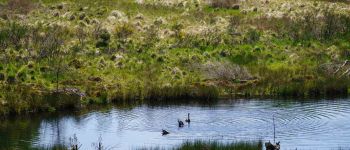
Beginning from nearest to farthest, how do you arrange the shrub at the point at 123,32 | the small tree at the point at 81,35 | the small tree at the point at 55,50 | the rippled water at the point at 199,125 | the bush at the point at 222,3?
the rippled water at the point at 199,125 → the small tree at the point at 55,50 → the small tree at the point at 81,35 → the shrub at the point at 123,32 → the bush at the point at 222,3

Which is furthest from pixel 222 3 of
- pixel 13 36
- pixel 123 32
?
pixel 13 36

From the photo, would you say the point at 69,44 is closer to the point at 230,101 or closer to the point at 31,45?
the point at 31,45

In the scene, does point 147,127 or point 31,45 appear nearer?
point 147,127

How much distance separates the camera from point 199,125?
137 ft

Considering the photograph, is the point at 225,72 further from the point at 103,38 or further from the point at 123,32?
the point at 123,32

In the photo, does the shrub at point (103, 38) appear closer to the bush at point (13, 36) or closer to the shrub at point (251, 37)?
the bush at point (13, 36)

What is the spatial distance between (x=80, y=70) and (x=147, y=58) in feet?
21.1

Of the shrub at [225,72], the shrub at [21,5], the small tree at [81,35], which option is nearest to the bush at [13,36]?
the small tree at [81,35]

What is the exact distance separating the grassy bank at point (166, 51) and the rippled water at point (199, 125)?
3509mm

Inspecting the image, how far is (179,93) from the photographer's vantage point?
5122 cm

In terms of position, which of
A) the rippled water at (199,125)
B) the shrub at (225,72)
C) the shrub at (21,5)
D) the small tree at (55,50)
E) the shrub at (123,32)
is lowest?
the rippled water at (199,125)

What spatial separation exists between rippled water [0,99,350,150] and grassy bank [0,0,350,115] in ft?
11.5

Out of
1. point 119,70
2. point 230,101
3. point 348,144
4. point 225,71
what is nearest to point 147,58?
point 119,70

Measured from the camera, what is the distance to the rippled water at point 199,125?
37594 mm
